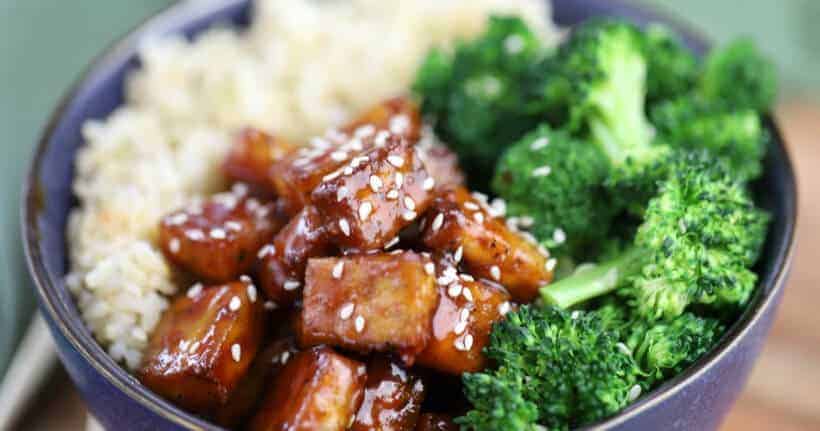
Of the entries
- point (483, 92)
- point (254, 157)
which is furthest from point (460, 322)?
point (483, 92)

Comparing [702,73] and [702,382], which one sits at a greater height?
[702,73]

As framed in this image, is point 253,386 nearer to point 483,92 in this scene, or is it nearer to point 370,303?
point 370,303

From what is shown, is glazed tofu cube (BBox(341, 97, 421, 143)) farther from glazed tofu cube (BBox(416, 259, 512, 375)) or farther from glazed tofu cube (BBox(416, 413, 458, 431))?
glazed tofu cube (BBox(416, 413, 458, 431))

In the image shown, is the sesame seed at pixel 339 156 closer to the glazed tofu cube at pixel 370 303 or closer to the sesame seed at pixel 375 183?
the sesame seed at pixel 375 183

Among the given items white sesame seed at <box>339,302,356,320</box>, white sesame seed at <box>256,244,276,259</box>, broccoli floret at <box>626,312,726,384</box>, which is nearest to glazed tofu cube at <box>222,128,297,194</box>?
white sesame seed at <box>256,244,276,259</box>

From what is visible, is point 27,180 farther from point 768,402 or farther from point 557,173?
point 768,402

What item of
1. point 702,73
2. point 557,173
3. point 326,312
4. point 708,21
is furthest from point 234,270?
point 708,21
